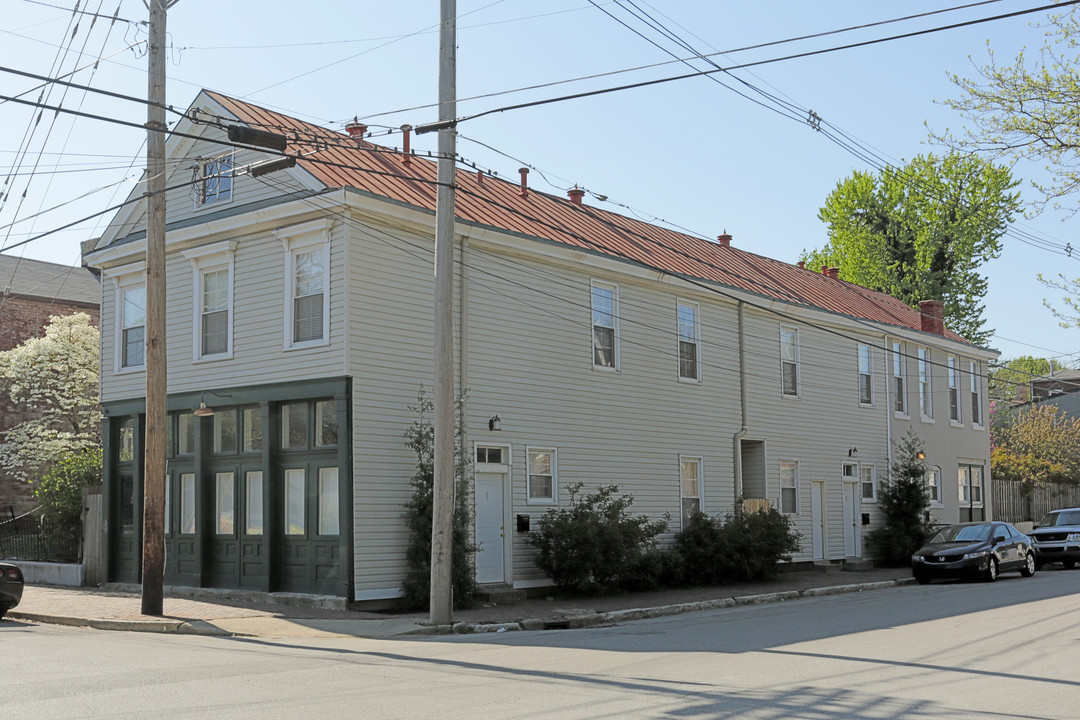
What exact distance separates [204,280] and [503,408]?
6180 mm

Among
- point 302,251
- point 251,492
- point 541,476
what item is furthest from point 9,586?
point 541,476

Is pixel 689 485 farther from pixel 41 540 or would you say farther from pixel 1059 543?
pixel 41 540

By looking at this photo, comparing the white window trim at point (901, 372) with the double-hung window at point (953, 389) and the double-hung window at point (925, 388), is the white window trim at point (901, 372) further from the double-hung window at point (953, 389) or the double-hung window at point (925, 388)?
the double-hung window at point (953, 389)

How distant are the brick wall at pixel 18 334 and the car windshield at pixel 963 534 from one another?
27517 millimetres

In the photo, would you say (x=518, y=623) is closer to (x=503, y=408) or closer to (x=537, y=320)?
(x=503, y=408)

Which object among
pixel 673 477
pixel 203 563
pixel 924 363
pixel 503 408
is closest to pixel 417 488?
pixel 503 408

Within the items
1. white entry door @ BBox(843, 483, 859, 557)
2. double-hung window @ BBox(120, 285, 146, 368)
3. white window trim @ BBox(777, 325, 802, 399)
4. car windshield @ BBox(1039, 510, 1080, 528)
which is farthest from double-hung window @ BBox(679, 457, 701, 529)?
car windshield @ BBox(1039, 510, 1080, 528)

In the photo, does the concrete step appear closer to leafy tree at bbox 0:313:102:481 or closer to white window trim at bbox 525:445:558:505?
white window trim at bbox 525:445:558:505

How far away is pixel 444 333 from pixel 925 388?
22818 millimetres

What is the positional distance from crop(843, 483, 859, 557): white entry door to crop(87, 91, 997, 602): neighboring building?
290 centimetres

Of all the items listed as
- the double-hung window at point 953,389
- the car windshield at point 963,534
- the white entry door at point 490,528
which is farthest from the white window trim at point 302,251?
the double-hung window at point 953,389

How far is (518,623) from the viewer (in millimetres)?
16812

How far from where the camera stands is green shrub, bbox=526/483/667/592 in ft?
66.3

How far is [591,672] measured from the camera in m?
11.3
